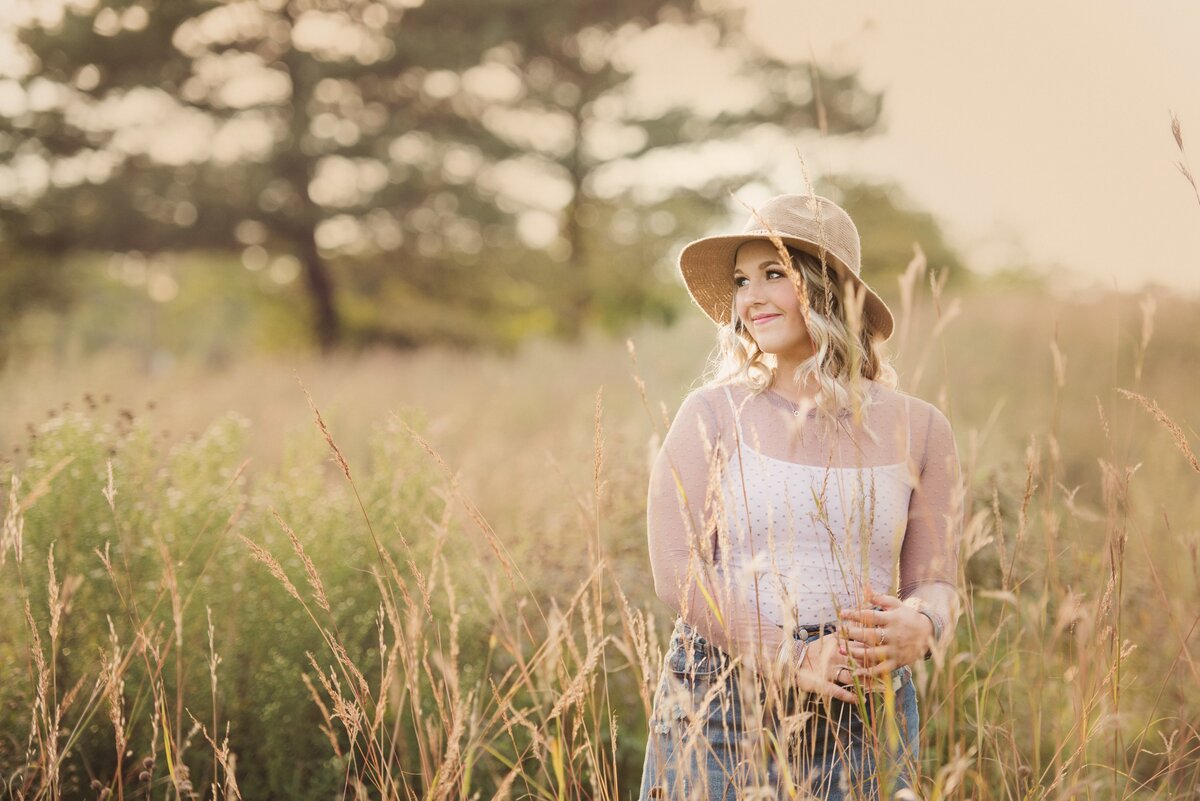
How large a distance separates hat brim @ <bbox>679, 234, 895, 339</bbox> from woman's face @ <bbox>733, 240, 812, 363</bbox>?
49 mm

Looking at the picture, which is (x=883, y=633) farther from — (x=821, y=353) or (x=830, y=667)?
(x=821, y=353)

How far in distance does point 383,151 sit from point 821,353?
12.8m

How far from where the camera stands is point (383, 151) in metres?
13.7

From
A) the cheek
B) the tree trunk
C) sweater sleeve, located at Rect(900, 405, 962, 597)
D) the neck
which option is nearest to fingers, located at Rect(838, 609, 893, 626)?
sweater sleeve, located at Rect(900, 405, 962, 597)

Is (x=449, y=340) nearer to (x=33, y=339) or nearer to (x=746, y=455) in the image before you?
(x=33, y=339)

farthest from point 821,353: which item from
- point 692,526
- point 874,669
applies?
point 874,669

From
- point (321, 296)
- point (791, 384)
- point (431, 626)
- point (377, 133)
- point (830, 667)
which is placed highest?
point (377, 133)

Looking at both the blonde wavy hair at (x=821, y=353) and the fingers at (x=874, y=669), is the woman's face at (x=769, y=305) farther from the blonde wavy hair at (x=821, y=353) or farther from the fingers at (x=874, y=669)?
the fingers at (x=874, y=669)

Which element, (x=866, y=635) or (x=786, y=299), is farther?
(x=786, y=299)

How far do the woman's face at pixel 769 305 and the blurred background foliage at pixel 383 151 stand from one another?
11654 mm

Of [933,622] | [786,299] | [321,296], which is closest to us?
[933,622]

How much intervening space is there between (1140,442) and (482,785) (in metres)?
5.08

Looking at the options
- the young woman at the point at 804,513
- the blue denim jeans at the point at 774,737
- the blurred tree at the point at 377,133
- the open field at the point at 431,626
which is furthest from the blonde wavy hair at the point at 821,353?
the blurred tree at the point at 377,133

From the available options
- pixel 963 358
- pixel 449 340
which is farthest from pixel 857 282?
pixel 449 340
